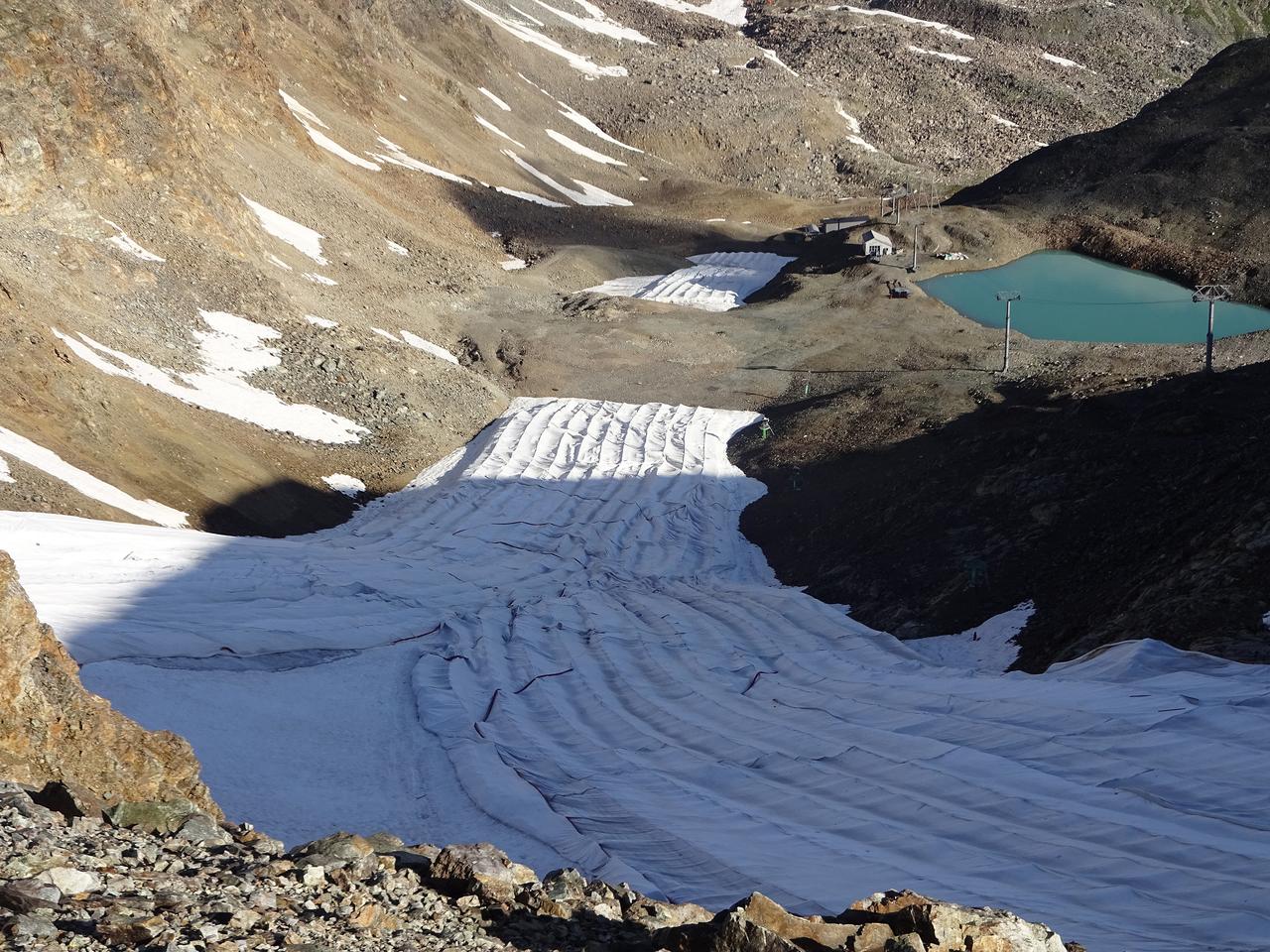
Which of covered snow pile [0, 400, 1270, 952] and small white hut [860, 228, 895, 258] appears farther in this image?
small white hut [860, 228, 895, 258]

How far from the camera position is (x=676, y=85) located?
78.1 meters

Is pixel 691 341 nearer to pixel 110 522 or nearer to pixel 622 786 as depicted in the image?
pixel 110 522

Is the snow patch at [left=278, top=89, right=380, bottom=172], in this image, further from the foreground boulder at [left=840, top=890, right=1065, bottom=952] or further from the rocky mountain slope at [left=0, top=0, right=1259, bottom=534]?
the foreground boulder at [left=840, top=890, right=1065, bottom=952]

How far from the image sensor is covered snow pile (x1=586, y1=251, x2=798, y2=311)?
4425 centimetres

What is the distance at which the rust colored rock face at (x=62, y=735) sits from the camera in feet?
22.5

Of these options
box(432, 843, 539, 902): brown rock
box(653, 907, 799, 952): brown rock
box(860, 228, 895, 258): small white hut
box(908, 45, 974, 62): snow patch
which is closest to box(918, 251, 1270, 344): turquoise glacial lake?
box(860, 228, 895, 258): small white hut

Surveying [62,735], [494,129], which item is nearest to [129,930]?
[62,735]

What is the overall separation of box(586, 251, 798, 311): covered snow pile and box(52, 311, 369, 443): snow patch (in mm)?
16395

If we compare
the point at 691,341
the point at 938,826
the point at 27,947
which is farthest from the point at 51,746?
the point at 691,341

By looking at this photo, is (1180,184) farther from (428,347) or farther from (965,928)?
(965,928)

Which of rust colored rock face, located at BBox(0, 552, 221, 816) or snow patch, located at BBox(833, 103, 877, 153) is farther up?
snow patch, located at BBox(833, 103, 877, 153)

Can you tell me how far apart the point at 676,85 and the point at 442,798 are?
7314 centimetres

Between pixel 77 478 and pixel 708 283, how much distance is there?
31.0m

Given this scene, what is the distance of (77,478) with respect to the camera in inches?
746
